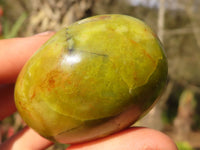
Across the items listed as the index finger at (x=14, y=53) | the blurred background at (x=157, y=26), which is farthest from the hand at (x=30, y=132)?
the blurred background at (x=157, y=26)

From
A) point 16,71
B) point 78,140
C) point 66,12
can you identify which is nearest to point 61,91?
point 78,140

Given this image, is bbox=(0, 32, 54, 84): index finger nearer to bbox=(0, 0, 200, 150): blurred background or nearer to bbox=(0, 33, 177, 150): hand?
bbox=(0, 33, 177, 150): hand

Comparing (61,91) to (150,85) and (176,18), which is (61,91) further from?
(176,18)

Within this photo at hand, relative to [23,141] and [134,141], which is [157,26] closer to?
[23,141]

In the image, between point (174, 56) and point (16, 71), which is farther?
point (174, 56)

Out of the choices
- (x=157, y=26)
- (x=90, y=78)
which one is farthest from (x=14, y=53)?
(x=157, y=26)

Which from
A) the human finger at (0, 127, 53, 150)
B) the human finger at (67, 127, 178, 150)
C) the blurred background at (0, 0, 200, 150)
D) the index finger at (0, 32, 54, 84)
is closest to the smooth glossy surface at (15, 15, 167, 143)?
the human finger at (67, 127, 178, 150)
